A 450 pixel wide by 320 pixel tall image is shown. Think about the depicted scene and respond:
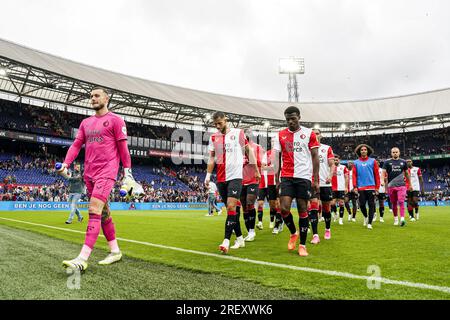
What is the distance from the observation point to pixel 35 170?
115 feet

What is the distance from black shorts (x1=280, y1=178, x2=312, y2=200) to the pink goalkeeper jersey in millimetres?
2731

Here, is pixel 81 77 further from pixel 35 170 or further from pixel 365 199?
pixel 365 199

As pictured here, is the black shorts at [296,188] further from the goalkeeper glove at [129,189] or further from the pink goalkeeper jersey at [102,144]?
the pink goalkeeper jersey at [102,144]

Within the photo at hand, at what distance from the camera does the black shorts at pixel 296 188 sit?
230 inches

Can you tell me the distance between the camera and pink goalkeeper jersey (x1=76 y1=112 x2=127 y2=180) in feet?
15.4

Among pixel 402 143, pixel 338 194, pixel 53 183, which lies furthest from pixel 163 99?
pixel 402 143

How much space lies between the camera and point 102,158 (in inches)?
185

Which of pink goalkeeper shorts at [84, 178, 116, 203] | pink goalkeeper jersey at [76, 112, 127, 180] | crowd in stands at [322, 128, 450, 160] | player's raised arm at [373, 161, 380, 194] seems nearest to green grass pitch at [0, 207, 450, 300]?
pink goalkeeper shorts at [84, 178, 116, 203]

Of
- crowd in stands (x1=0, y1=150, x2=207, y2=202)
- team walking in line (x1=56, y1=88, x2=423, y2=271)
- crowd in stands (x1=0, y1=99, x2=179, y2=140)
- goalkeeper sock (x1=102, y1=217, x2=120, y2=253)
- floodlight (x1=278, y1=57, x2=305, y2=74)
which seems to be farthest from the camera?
floodlight (x1=278, y1=57, x2=305, y2=74)

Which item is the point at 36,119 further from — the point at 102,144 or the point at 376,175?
the point at 102,144

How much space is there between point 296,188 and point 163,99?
3606 cm

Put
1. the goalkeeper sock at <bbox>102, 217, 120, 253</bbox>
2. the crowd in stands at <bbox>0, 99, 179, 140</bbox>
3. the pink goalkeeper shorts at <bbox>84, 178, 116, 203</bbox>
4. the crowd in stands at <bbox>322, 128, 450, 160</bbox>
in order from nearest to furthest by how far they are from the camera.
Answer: the pink goalkeeper shorts at <bbox>84, 178, 116, 203</bbox> < the goalkeeper sock at <bbox>102, 217, 120, 253</bbox> < the crowd in stands at <bbox>0, 99, 179, 140</bbox> < the crowd in stands at <bbox>322, 128, 450, 160</bbox>

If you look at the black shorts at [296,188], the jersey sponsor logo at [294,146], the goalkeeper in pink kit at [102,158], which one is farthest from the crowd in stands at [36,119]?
the black shorts at [296,188]

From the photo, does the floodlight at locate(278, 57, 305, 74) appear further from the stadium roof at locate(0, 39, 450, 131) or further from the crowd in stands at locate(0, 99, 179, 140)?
the crowd in stands at locate(0, 99, 179, 140)
